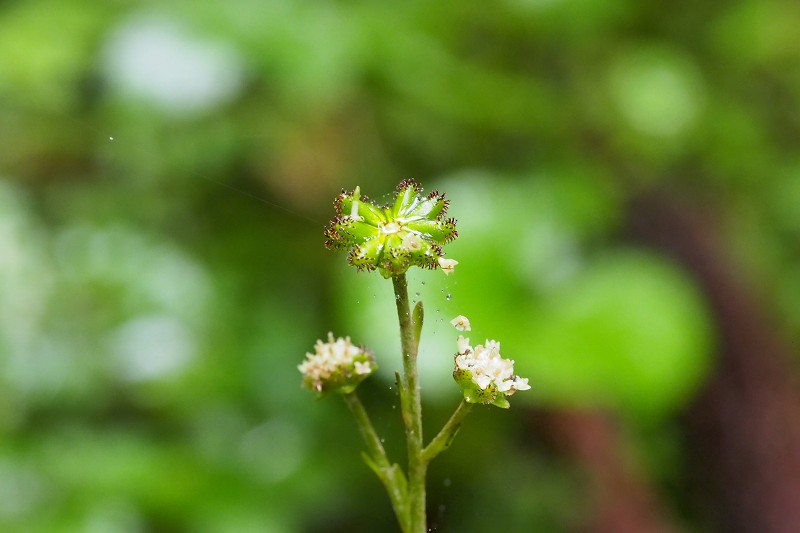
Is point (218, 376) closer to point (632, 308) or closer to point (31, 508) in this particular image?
point (31, 508)

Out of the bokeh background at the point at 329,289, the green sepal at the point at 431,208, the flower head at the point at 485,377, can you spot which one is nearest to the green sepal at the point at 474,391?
the flower head at the point at 485,377

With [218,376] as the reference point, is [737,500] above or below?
below

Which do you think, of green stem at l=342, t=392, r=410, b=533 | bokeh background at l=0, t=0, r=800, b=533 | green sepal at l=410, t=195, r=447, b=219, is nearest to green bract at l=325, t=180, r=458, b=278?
green sepal at l=410, t=195, r=447, b=219

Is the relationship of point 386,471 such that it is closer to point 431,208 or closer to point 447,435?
point 447,435

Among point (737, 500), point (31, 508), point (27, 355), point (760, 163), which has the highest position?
point (760, 163)

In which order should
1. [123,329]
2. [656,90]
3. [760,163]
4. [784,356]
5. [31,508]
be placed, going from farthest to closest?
[760,163], [656,90], [784,356], [123,329], [31,508]

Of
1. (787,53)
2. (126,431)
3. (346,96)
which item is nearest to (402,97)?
(346,96)

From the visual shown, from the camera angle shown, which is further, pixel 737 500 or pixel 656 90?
pixel 656 90

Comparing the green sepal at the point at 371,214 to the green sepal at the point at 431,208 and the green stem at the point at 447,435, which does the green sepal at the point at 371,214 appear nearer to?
the green sepal at the point at 431,208
